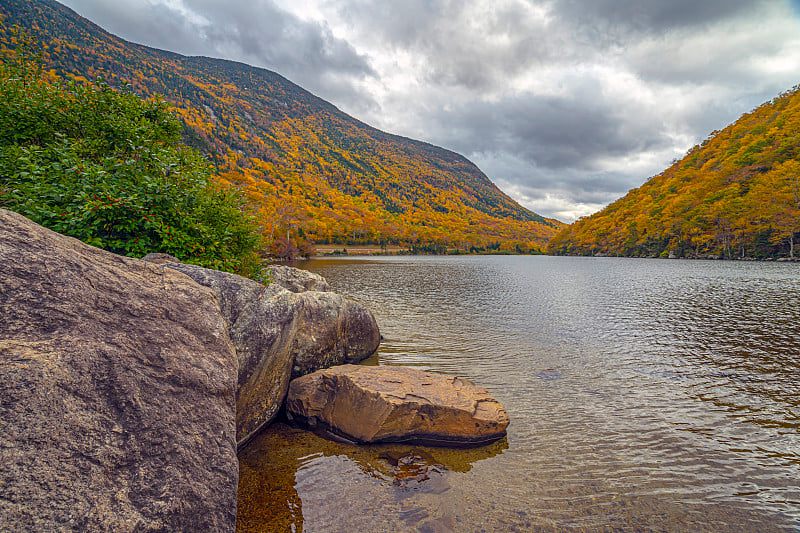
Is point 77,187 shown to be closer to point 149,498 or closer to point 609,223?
point 149,498

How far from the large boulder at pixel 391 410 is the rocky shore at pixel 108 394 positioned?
355 centimetres

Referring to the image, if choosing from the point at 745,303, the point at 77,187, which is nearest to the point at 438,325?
the point at 77,187

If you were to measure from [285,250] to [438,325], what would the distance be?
75.9 meters

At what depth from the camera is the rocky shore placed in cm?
262

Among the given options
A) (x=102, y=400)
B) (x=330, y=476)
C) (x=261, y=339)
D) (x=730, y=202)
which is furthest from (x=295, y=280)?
(x=730, y=202)

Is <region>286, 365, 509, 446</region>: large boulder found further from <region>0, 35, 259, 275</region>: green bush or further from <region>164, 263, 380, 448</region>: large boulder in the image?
<region>0, 35, 259, 275</region>: green bush

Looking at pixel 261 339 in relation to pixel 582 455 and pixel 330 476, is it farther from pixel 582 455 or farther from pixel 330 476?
pixel 582 455

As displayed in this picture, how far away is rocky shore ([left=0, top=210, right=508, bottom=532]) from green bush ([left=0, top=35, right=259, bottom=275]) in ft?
9.47

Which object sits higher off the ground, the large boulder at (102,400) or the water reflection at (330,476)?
the large boulder at (102,400)

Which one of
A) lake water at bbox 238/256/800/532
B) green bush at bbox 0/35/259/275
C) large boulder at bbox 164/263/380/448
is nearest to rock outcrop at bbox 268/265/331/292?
green bush at bbox 0/35/259/275

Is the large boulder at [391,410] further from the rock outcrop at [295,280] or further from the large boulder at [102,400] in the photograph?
the rock outcrop at [295,280]

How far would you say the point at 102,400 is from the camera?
323 cm

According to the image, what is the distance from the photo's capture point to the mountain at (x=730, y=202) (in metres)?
70.5

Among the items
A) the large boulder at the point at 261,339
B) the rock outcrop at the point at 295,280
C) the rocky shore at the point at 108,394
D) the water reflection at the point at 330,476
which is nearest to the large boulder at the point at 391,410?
the water reflection at the point at 330,476
